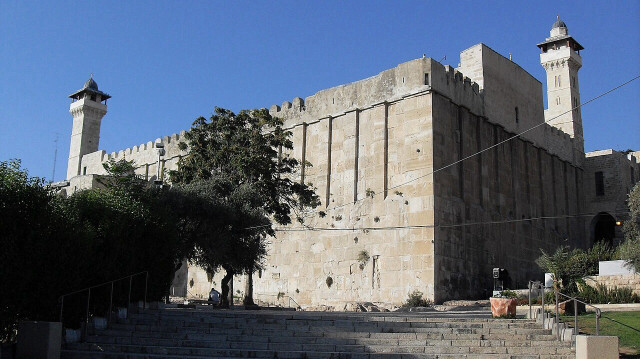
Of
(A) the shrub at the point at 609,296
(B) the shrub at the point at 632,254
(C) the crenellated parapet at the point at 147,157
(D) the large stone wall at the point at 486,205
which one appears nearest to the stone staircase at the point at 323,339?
(A) the shrub at the point at 609,296

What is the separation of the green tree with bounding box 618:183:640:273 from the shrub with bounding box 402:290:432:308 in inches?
272

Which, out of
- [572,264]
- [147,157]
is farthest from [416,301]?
[147,157]

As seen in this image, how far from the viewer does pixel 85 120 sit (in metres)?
52.2

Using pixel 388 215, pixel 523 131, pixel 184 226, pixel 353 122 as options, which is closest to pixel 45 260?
pixel 184 226

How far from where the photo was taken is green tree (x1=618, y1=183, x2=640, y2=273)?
848 inches

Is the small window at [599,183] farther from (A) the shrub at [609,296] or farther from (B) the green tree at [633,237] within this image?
(A) the shrub at [609,296]

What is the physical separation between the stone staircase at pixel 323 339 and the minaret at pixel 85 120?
1562 inches

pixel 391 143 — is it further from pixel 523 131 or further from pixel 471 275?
pixel 523 131

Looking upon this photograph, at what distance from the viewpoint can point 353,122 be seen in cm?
2830

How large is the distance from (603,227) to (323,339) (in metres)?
32.4

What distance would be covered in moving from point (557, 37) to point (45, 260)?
45564 millimetres

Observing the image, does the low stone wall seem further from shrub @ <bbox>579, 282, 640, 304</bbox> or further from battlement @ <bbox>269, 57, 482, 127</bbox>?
battlement @ <bbox>269, 57, 482, 127</bbox>

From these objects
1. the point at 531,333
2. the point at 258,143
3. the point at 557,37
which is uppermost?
the point at 557,37

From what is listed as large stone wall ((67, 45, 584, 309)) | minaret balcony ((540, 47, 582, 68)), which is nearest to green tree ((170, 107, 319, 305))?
large stone wall ((67, 45, 584, 309))
